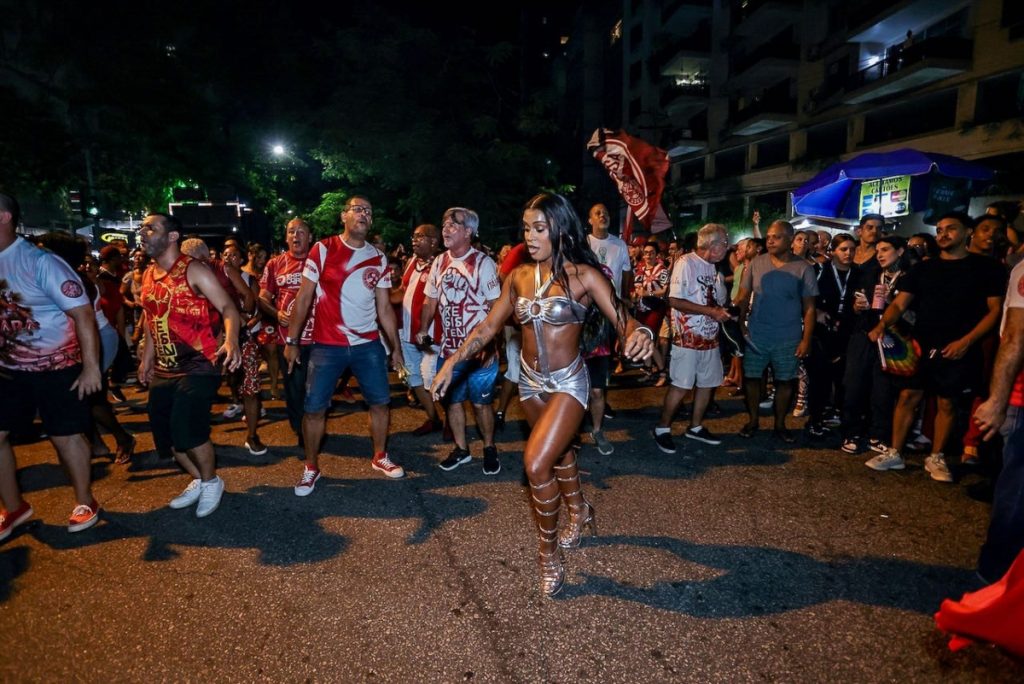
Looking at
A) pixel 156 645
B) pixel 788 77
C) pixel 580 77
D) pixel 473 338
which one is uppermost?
pixel 580 77

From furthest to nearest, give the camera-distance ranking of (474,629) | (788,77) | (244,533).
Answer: (788,77) → (244,533) → (474,629)

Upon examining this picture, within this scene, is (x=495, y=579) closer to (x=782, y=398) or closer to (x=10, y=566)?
(x=10, y=566)

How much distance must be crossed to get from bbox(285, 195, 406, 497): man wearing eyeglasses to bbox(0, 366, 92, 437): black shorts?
4.96ft

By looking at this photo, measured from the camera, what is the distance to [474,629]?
302 cm

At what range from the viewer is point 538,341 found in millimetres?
3418

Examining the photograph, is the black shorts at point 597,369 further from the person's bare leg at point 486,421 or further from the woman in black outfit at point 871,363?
the woman in black outfit at point 871,363

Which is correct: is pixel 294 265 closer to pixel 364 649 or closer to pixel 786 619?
pixel 364 649

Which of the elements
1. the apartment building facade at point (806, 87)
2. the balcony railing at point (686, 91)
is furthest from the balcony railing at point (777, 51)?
the balcony railing at point (686, 91)

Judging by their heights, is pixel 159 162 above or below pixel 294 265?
above

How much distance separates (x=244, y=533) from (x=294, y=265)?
325cm

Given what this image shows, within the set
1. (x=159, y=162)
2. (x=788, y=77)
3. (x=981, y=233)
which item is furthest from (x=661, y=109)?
(x=981, y=233)

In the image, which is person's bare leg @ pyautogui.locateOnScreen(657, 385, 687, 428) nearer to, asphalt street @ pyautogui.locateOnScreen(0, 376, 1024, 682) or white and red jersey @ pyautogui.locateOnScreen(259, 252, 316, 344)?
asphalt street @ pyautogui.locateOnScreen(0, 376, 1024, 682)

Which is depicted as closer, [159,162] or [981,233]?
[981,233]

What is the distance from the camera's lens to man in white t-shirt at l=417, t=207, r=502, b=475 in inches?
203
